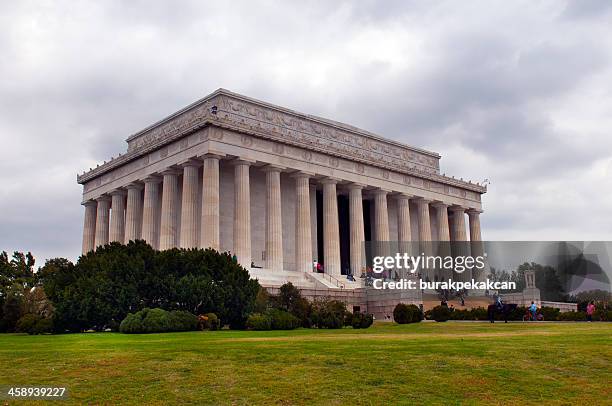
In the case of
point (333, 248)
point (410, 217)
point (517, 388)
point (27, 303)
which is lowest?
point (517, 388)

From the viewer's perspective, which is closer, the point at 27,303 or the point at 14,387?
the point at 14,387

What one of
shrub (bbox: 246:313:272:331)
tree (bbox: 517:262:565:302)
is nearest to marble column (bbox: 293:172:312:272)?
shrub (bbox: 246:313:272:331)

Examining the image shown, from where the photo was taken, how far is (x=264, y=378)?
16.5 m

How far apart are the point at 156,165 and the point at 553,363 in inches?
2152

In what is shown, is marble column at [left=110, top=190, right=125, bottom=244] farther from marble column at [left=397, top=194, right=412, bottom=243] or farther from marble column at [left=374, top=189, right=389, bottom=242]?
→ marble column at [left=397, top=194, right=412, bottom=243]

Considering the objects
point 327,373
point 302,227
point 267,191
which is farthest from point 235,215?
point 327,373

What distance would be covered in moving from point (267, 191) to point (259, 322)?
30600 millimetres

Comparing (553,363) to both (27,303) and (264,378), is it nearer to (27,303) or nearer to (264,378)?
(264,378)

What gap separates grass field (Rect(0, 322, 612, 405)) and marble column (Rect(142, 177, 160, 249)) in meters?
46.2

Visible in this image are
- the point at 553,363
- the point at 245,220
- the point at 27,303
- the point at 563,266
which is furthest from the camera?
the point at 563,266

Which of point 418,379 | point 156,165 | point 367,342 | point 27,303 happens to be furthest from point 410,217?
point 418,379

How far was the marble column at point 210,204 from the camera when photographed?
195 ft

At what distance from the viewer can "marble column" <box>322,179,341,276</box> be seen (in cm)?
6925

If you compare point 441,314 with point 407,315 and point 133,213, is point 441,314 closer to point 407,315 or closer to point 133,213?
point 407,315
